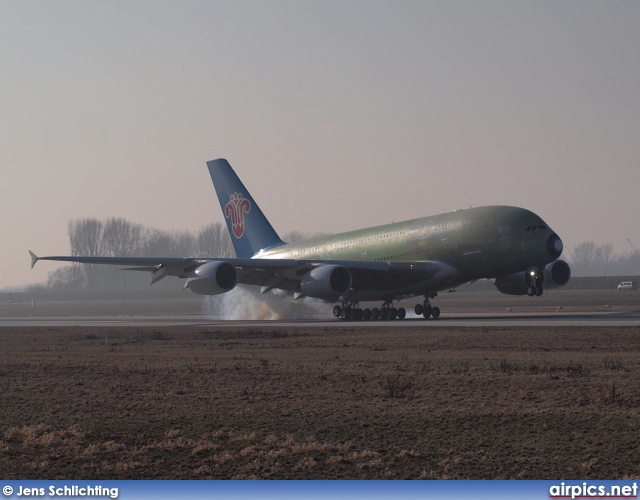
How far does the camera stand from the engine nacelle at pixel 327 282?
1805 inches

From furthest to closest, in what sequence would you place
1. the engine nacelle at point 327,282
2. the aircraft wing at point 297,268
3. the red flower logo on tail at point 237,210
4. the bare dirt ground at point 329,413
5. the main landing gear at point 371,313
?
1. the red flower logo on tail at point 237,210
2. the main landing gear at point 371,313
3. the aircraft wing at point 297,268
4. the engine nacelle at point 327,282
5. the bare dirt ground at point 329,413

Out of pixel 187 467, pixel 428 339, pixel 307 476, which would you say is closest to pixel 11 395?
pixel 187 467

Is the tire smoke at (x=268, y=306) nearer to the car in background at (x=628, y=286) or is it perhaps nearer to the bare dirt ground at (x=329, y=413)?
the bare dirt ground at (x=329, y=413)

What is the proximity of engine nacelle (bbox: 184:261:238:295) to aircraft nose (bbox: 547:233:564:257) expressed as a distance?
16150 millimetres

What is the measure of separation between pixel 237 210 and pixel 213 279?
14582mm

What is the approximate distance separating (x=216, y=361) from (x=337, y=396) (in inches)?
296

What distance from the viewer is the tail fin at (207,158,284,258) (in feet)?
194

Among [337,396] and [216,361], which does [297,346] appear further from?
[337,396]

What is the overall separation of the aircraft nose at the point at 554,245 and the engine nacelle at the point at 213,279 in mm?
16150

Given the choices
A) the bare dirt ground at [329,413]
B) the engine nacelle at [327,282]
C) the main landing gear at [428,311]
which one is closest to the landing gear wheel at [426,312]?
the main landing gear at [428,311]

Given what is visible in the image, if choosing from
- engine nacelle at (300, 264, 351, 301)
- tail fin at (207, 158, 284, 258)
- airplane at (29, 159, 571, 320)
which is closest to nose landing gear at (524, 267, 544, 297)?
airplane at (29, 159, 571, 320)

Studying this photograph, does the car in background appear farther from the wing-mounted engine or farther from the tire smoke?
the wing-mounted engine

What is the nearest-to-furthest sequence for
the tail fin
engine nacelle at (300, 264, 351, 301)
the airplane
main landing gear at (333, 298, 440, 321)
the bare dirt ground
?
the bare dirt ground → the airplane → engine nacelle at (300, 264, 351, 301) → main landing gear at (333, 298, 440, 321) → the tail fin

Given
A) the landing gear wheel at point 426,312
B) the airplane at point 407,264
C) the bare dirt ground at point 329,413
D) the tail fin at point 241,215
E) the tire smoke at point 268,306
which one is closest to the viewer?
the bare dirt ground at point 329,413
